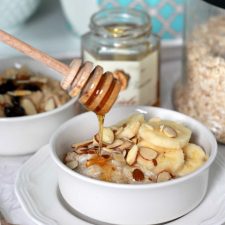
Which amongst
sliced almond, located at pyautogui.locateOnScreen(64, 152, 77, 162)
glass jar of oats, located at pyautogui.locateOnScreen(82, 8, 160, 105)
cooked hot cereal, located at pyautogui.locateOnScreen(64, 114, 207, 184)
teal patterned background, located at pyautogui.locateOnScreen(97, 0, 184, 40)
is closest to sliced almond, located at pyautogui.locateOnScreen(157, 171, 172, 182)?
cooked hot cereal, located at pyautogui.locateOnScreen(64, 114, 207, 184)

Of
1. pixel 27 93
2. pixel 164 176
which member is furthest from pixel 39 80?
pixel 164 176

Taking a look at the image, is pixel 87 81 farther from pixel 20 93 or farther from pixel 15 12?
pixel 15 12

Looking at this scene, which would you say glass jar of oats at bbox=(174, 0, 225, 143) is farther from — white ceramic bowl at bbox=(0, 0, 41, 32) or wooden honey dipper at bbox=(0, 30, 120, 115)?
white ceramic bowl at bbox=(0, 0, 41, 32)

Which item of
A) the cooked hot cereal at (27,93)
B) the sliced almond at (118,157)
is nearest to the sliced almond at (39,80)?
the cooked hot cereal at (27,93)

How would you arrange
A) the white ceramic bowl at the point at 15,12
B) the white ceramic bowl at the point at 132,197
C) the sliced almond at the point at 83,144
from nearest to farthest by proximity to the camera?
the white ceramic bowl at the point at 132,197, the sliced almond at the point at 83,144, the white ceramic bowl at the point at 15,12

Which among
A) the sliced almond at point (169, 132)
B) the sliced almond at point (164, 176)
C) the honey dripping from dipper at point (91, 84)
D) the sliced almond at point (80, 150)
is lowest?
the sliced almond at point (80, 150)

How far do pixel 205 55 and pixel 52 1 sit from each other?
1.66 feet

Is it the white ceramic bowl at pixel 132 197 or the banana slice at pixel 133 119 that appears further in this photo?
the banana slice at pixel 133 119

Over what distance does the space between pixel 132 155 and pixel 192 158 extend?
0.07 m

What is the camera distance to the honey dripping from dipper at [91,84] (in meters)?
0.73

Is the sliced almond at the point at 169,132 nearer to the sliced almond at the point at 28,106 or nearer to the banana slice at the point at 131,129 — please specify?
the banana slice at the point at 131,129

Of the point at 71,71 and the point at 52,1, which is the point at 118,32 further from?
the point at 52,1

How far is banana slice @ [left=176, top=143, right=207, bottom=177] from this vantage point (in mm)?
738

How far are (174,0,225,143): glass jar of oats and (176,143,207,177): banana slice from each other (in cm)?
11
